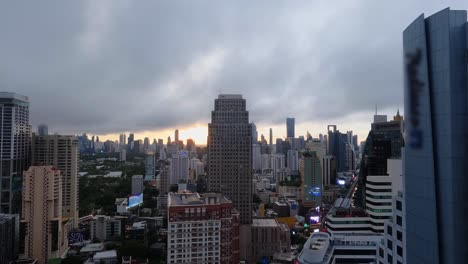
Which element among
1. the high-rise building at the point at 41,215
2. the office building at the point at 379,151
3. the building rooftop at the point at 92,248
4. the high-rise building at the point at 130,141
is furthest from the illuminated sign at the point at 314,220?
the high-rise building at the point at 130,141

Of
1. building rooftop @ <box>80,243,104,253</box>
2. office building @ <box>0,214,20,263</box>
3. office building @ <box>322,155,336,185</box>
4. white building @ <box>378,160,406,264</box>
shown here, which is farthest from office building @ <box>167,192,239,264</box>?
office building @ <box>322,155,336,185</box>

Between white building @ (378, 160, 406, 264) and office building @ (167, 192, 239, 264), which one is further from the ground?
white building @ (378, 160, 406, 264)

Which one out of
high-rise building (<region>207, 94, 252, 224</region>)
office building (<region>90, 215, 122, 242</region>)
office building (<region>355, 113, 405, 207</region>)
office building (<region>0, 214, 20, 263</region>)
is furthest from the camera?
office building (<region>90, 215, 122, 242</region>)

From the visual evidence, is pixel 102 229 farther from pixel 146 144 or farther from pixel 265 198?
pixel 146 144

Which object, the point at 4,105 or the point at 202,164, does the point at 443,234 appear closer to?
the point at 4,105

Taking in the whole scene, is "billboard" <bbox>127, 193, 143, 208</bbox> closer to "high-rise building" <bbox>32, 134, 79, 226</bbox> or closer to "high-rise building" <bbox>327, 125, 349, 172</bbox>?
"high-rise building" <bbox>32, 134, 79, 226</bbox>

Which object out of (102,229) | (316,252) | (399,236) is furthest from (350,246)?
(102,229)
